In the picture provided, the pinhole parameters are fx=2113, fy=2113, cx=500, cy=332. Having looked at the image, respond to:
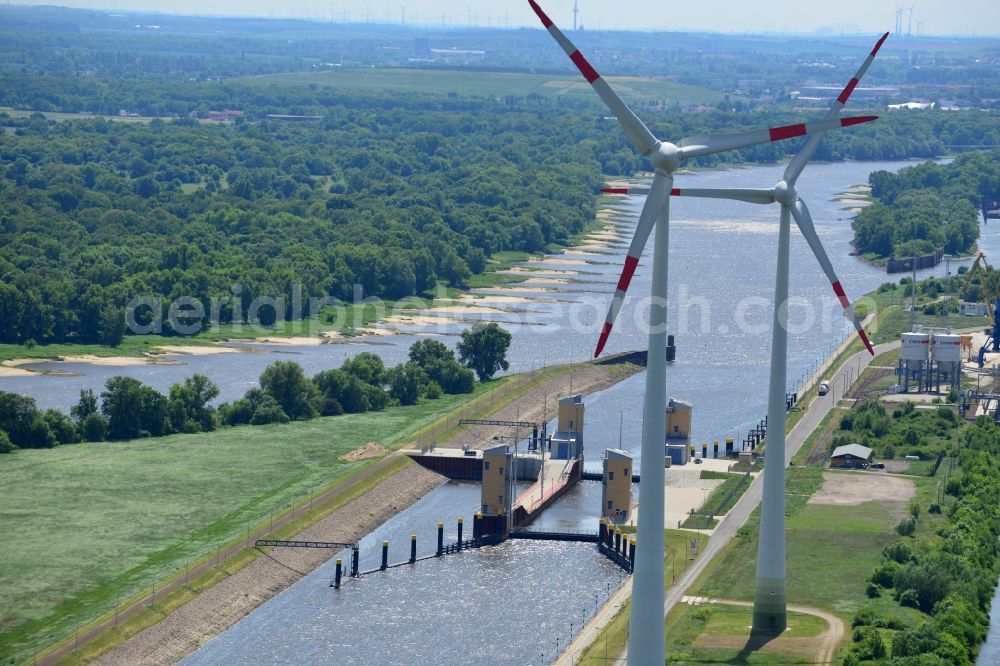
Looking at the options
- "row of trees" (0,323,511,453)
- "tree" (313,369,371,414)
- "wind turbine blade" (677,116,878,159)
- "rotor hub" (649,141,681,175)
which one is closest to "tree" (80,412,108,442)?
"row of trees" (0,323,511,453)

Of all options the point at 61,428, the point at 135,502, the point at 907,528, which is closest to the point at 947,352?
the point at 907,528

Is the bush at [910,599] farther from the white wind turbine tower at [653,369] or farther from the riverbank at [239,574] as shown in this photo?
the riverbank at [239,574]

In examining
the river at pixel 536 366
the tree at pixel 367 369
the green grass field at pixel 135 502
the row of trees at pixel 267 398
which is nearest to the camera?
the river at pixel 536 366

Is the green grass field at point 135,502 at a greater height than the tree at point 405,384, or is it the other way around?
the tree at point 405,384

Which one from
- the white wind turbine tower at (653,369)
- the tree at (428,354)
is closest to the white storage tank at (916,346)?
the tree at (428,354)

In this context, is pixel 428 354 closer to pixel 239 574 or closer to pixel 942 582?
pixel 239 574

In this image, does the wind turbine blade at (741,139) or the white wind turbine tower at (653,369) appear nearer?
the white wind turbine tower at (653,369)
